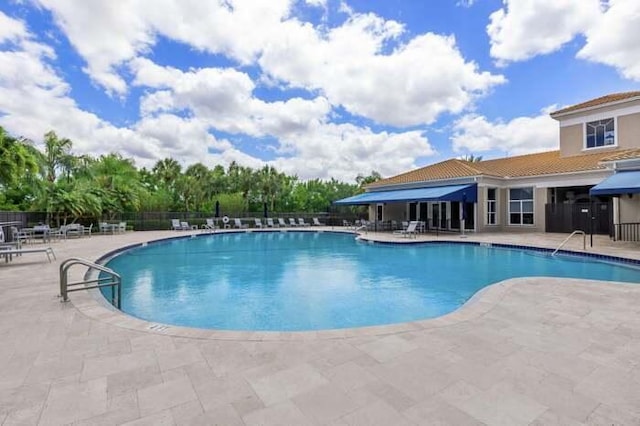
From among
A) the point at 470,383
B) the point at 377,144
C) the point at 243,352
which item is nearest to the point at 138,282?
the point at 243,352

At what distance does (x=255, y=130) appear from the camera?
29828mm

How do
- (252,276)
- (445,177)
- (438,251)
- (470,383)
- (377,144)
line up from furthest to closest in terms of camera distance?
1. (377,144)
2. (445,177)
3. (438,251)
4. (252,276)
5. (470,383)

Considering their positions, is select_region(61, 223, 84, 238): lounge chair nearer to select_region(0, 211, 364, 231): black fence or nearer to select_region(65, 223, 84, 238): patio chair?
select_region(65, 223, 84, 238): patio chair

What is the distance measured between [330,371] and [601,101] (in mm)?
27030

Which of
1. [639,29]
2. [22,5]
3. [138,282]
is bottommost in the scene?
[138,282]

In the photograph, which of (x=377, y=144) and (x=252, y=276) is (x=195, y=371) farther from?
(x=377, y=144)

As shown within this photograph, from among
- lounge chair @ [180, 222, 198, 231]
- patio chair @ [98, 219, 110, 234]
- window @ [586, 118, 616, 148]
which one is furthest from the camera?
lounge chair @ [180, 222, 198, 231]

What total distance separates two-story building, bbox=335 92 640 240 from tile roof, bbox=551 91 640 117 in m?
0.05

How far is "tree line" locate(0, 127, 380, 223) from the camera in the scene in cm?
1961

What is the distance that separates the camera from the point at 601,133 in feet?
71.4

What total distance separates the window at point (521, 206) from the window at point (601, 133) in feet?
17.4

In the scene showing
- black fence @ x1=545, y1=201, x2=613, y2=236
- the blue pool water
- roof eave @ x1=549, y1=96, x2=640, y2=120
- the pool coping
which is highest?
roof eave @ x1=549, y1=96, x2=640, y2=120

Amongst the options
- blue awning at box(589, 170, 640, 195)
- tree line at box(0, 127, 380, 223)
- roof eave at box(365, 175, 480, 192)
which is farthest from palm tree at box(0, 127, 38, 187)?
blue awning at box(589, 170, 640, 195)

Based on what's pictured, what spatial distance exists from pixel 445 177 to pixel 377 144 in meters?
12.0
